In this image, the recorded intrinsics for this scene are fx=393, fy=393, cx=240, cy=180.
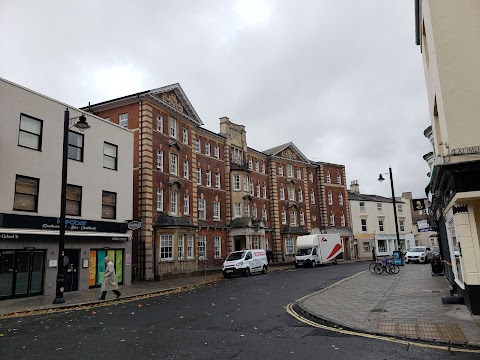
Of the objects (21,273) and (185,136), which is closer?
(21,273)

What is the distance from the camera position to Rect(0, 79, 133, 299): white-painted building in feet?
58.3

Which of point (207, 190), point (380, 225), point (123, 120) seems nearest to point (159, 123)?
point (123, 120)

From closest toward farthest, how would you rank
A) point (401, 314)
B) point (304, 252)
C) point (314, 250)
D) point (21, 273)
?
1. point (401, 314)
2. point (21, 273)
3. point (314, 250)
4. point (304, 252)

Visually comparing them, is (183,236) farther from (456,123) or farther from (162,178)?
(456,123)

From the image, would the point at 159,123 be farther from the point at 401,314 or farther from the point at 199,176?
the point at 401,314

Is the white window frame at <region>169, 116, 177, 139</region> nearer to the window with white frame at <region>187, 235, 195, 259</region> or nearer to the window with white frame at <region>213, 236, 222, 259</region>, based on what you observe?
the window with white frame at <region>187, 235, 195, 259</region>

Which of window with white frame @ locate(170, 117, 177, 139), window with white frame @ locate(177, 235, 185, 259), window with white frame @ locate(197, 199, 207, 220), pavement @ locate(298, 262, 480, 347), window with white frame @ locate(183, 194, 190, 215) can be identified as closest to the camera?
pavement @ locate(298, 262, 480, 347)

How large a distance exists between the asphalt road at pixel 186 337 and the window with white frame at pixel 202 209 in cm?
2170

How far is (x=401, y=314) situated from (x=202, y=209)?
87.4ft

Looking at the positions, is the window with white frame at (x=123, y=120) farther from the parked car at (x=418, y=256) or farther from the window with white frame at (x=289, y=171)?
the parked car at (x=418, y=256)

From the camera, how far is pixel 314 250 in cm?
3834

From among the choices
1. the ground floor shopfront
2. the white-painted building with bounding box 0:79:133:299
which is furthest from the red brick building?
the ground floor shopfront

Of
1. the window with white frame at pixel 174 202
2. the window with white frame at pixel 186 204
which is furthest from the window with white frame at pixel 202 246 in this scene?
the window with white frame at pixel 174 202

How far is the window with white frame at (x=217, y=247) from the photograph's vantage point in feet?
120
